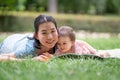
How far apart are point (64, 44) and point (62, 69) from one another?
1.43m

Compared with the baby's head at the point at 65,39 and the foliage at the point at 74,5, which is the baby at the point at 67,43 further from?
the foliage at the point at 74,5

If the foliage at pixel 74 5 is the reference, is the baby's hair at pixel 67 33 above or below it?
above

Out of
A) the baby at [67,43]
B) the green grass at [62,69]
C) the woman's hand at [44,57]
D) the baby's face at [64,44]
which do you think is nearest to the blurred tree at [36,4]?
the baby at [67,43]

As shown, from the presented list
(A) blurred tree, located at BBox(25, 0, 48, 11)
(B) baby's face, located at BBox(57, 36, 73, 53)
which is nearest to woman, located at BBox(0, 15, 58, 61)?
(B) baby's face, located at BBox(57, 36, 73, 53)

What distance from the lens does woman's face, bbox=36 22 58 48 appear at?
5.37 metres

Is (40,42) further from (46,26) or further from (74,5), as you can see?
(74,5)

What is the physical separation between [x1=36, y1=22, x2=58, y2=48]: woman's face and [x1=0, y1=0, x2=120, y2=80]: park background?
A: 45 centimetres

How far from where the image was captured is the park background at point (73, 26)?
403 centimetres

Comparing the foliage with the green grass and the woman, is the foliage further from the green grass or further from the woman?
the green grass

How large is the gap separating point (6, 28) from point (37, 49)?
12.9 m

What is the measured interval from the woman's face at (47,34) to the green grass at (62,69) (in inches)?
17.9

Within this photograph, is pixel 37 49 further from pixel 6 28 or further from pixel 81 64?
pixel 6 28

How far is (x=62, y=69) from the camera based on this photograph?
425 centimetres

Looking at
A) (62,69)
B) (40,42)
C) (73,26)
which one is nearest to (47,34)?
(40,42)
